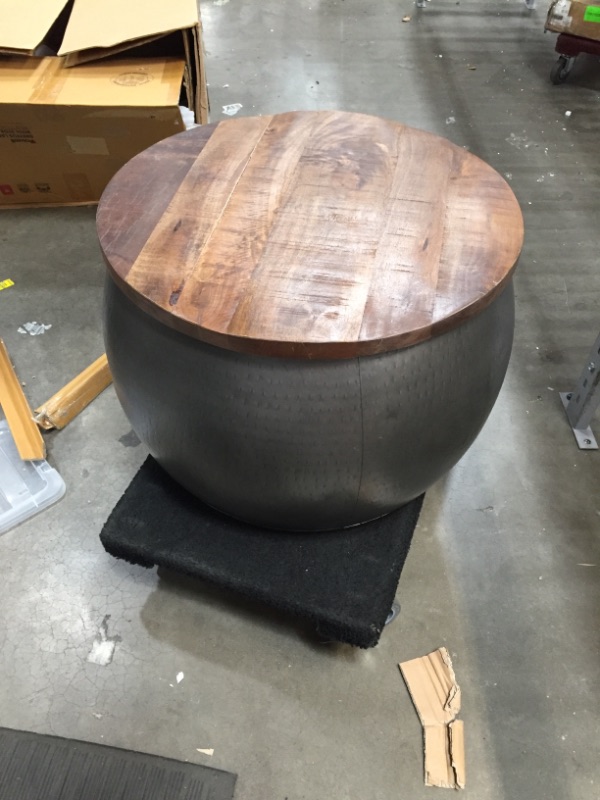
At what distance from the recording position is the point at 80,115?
1789mm

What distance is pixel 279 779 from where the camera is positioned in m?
1.00

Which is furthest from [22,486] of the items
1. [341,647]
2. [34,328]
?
[341,647]

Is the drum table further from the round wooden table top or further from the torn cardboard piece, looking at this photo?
the torn cardboard piece

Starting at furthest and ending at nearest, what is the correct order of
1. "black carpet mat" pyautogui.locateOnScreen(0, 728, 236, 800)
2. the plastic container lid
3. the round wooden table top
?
the plastic container lid
"black carpet mat" pyautogui.locateOnScreen(0, 728, 236, 800)
the round wooden table top

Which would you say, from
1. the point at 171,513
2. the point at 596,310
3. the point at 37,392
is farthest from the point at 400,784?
the point at 596,310

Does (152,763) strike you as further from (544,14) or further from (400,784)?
(544,14)

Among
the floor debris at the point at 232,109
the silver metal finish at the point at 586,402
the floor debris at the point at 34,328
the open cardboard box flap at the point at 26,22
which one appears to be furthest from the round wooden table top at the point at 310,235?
the floor debris at the point at 232,109

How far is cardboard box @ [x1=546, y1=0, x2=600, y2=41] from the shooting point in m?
2.49

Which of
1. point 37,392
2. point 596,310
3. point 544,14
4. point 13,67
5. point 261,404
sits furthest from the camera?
point 544,14

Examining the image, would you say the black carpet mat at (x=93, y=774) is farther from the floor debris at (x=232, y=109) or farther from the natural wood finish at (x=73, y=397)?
the floor debris at (x=232, y=109)

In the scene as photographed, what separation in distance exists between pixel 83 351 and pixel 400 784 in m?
1.28

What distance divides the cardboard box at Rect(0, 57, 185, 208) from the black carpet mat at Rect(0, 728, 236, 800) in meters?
1.65

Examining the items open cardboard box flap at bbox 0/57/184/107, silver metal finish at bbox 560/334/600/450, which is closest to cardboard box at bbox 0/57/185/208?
open cardboard box flap at bbox 0/57/184/107

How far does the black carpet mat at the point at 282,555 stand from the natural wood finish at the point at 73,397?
1.45 ft
